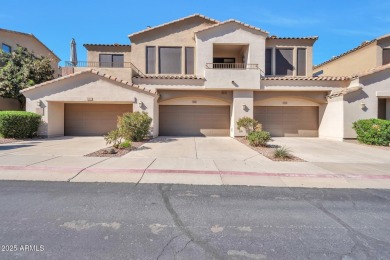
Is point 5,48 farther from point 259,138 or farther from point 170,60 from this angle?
point 259,138

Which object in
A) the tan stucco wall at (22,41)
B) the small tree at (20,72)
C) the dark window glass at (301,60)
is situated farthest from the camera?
the tan stucco wall at (22,41)

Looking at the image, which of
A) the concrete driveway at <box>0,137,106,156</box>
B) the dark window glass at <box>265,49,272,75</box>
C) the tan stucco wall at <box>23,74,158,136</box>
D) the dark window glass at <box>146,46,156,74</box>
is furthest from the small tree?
the dark window glass at <box>265,49,272,75</box>

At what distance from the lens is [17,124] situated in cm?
1244

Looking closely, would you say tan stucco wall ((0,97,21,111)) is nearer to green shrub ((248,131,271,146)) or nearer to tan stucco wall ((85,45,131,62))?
tan stucco wall ((85,45,131,62))

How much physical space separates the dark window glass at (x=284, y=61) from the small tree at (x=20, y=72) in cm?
1917

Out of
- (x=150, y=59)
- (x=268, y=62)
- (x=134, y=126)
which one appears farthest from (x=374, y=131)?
(x=150, y=59)

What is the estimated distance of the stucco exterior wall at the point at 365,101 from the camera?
14039 mm

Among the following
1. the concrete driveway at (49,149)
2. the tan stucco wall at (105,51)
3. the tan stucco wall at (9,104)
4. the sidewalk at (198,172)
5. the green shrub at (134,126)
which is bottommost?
the sidewalk at (198,172)

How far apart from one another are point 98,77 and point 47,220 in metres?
12.1

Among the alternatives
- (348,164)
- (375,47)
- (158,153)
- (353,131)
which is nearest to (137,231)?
(158,153)

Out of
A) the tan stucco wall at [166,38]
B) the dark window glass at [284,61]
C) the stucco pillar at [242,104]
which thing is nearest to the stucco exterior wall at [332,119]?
the dark window glass at [284,61]

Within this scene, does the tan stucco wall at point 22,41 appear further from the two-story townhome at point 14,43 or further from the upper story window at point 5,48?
the upper story window at point 5,48

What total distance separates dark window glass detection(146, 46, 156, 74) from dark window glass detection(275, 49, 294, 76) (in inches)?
418

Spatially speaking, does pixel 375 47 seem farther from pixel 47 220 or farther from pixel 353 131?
pixel 47 220
